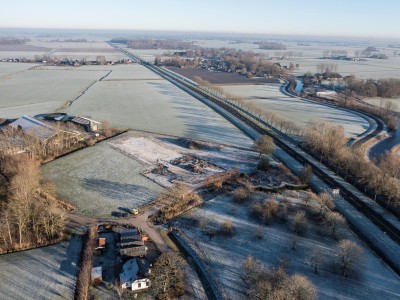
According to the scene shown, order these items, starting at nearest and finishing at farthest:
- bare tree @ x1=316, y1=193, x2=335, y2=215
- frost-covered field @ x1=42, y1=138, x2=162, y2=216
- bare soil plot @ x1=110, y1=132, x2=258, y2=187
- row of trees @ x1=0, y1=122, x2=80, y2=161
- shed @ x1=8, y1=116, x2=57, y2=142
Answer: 1. bare tree @ x1=316, y1=193, x2=335, y2=215
2. frost-covered field @ x1=42, y1=138, x2=162, y2=216
3. bare soil plot @ x1=110, y1=132, x2=258, y2=187
4. row of trees @ x1=0, y1=122, x2=80, y2=161
5. shed @ x1=8, y1=116, x2=57, y2=142

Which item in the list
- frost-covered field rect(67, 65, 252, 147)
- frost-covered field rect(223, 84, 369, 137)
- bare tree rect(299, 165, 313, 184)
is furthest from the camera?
frost-covered field rect(223, 84, 369, 137)

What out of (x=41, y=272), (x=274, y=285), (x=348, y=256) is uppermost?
(x=348, y=256)

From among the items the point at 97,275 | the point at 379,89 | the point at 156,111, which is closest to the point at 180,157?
the point at 97,275

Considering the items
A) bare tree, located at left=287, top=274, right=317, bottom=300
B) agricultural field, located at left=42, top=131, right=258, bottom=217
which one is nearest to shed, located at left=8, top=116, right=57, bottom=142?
agricultural field, located at left=42, top=131, right=258, bottom=217

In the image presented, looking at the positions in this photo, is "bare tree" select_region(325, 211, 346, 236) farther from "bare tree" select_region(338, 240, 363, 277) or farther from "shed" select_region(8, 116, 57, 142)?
"shed" select_region(8, 116, 57, 142)

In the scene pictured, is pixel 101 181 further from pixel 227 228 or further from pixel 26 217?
pixel 227 228

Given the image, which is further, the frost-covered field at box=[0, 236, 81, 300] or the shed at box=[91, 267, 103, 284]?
the shed at box=[91, 267, 103, 284]

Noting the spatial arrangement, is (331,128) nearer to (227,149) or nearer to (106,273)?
(227,149)
